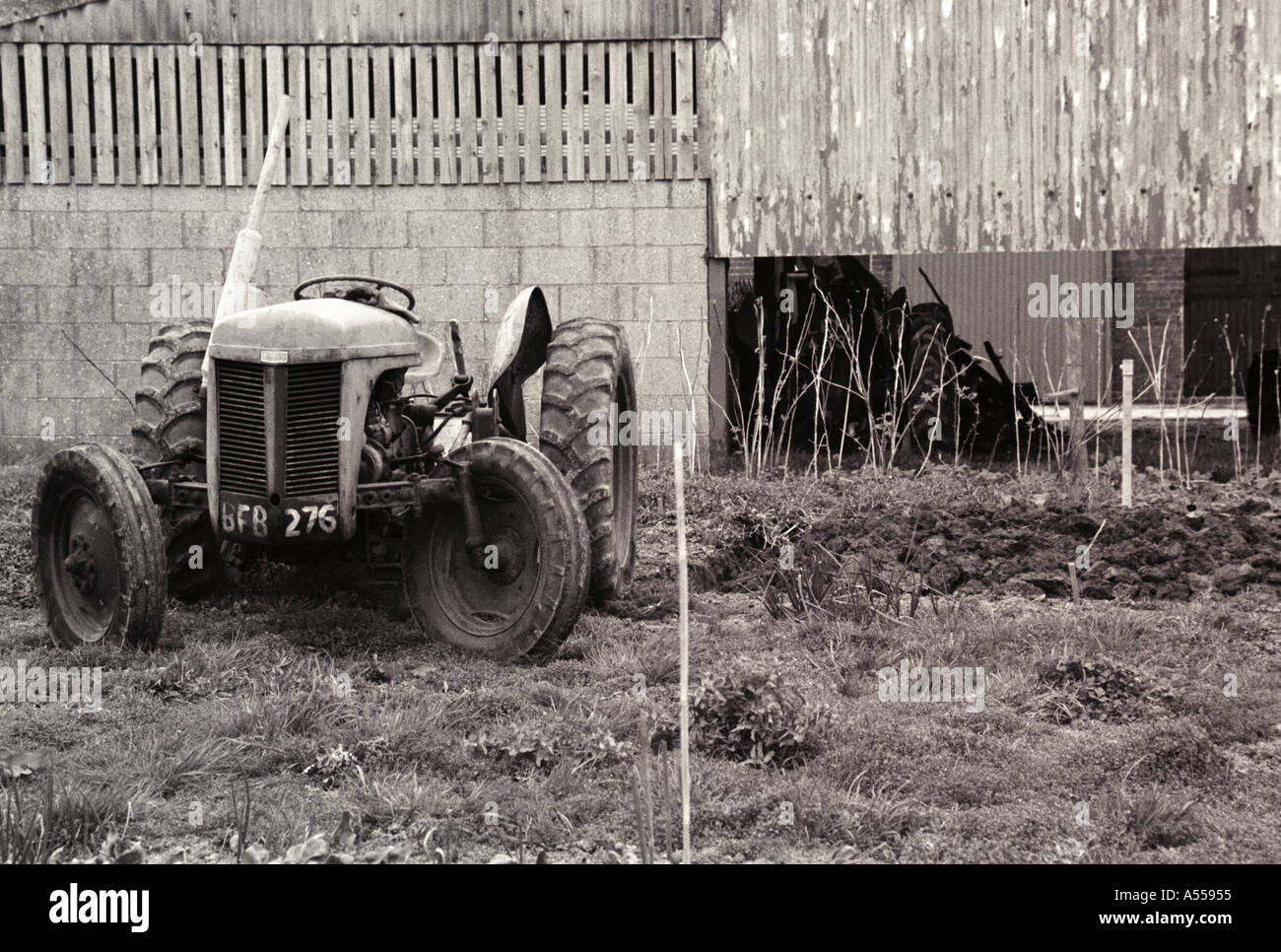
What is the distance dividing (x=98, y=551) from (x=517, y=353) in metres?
1.87

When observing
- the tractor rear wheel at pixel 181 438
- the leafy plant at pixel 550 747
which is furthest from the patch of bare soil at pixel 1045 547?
the leafy plant at pixel 550 747

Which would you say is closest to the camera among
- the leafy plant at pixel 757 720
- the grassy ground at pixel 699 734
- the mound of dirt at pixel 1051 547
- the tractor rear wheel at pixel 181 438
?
the grassy ground at pixel 699 734

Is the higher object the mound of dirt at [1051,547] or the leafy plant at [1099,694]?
the mound of dirt at [1051,547]

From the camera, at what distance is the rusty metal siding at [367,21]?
11.7m

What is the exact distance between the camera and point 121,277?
11844mm

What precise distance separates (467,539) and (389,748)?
1.45 m

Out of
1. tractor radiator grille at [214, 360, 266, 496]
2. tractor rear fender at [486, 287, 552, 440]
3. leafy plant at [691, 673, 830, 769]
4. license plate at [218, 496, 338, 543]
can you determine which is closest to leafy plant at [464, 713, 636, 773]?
leafy plant at [691, 673, 830, 769]

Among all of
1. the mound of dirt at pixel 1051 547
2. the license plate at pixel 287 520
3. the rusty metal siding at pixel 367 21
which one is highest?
the rusty metal siding at pixel 367 21

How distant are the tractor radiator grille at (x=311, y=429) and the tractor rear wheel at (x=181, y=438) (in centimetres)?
66

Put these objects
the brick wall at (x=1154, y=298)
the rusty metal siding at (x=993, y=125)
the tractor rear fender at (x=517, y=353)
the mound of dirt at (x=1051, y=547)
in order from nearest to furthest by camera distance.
→ 1. the tractor rear fender at (x=517, y=353)
2. the mound of dirt at (x=1051, y=547)
3. the rusty metal siding at (x=993, y=125)
4. the brick wall at (x=1154, y=298)

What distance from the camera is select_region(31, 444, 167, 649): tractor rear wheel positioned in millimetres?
6051

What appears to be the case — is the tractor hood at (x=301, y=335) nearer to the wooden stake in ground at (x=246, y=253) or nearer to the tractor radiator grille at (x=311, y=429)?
the tractor radiator grille at (x=311, y=429)

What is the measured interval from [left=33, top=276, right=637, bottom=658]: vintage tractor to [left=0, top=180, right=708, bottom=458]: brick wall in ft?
15.7

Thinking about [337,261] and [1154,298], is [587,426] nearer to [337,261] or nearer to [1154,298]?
[337,261]
